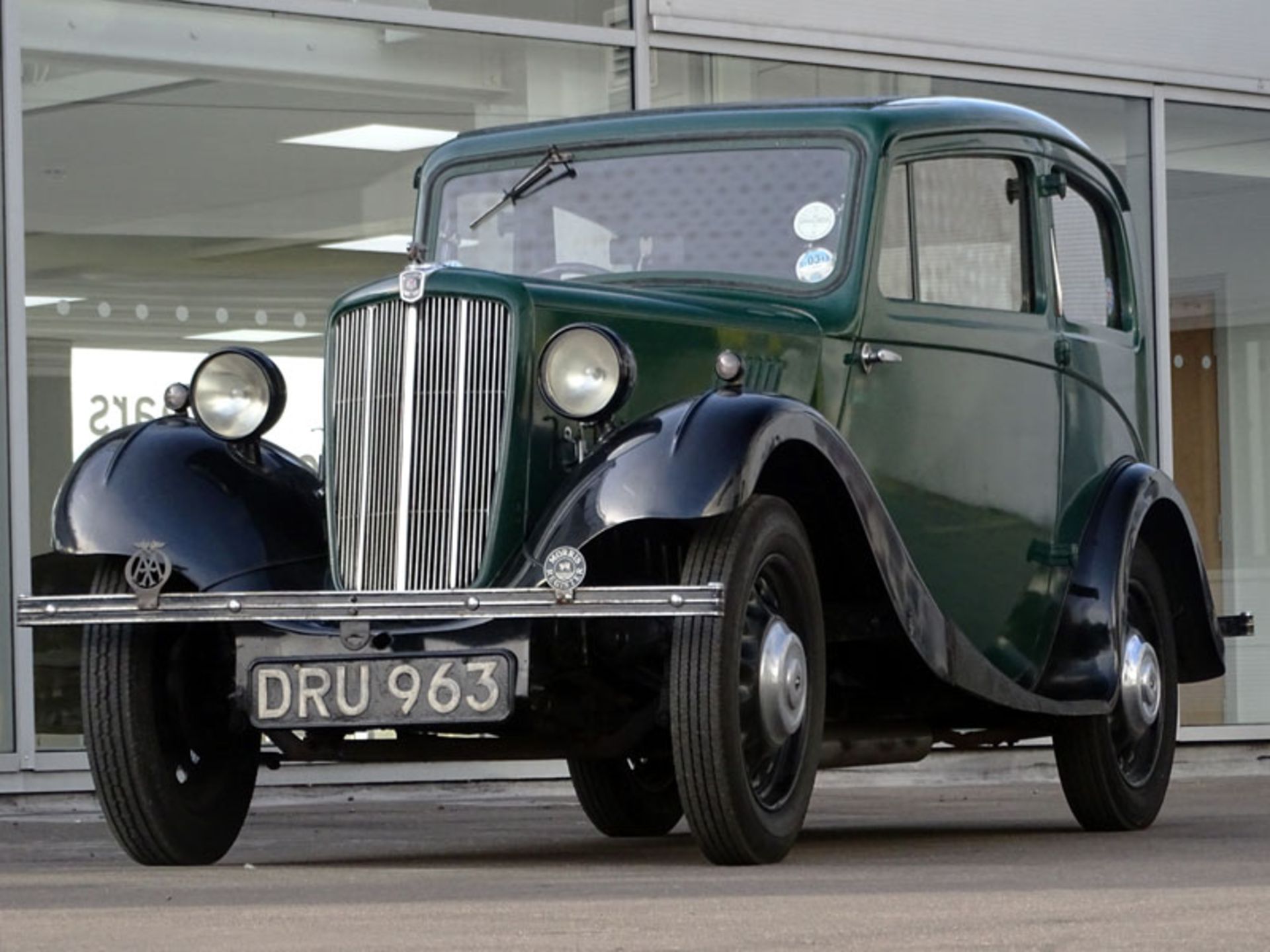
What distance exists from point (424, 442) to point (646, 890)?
1.32 meters

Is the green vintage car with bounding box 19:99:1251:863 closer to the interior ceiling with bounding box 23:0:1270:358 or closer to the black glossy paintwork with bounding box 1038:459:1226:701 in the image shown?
the black glossy paintwork with bounding box 1038:459:1226:701

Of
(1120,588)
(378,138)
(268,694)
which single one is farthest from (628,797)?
(378,138)

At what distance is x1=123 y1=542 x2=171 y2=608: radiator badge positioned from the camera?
6188 millimetres

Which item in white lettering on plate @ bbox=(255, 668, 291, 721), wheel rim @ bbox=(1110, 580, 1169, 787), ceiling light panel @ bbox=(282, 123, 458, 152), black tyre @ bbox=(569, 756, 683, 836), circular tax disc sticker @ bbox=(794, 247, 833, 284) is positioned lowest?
black tyre @ bbox=(569, 756, 683, 836)

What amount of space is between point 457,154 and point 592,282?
3.15ft

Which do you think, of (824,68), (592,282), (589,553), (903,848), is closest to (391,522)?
(589,553)

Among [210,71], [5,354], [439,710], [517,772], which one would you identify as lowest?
[517,772]

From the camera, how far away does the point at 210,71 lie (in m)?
11.1

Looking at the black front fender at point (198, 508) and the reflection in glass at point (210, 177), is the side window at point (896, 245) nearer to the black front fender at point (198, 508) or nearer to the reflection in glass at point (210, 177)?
the black front fender at point (198, 508)

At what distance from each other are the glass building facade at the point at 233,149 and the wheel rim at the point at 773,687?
428cm

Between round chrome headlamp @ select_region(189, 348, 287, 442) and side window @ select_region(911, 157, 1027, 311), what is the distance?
191 centimetres

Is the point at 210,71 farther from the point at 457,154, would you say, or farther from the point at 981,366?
the point at 981,366

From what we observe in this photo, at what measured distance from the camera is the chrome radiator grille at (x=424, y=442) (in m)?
6.18

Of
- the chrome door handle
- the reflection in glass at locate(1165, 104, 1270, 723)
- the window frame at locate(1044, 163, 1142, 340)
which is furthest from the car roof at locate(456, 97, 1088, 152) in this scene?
the reflection in glass at locate(1165, 104, 1270, 723)
